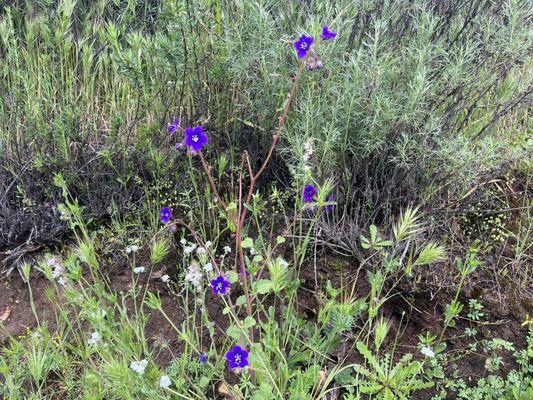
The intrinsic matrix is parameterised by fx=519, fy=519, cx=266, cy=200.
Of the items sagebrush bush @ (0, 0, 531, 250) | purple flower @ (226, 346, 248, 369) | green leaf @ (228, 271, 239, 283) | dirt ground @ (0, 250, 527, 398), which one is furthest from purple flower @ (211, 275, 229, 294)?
sagebrush bush @ (0, 0, 531, 250)

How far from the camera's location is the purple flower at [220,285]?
171 cm

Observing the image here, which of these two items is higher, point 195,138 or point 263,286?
point 195,138

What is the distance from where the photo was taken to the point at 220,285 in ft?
5.64

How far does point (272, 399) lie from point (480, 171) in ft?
4.83

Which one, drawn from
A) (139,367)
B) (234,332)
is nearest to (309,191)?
(234,332)

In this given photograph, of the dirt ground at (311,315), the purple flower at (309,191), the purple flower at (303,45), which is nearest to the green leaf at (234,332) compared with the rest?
the dirt ground at (311,315)

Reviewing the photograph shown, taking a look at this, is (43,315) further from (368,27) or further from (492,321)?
(368,27)

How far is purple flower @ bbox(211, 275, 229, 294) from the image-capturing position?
5.59 feet

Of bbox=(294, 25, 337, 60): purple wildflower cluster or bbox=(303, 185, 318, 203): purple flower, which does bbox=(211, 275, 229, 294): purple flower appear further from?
bbox=(294, 25, 337, 60): purple wildflower cluster

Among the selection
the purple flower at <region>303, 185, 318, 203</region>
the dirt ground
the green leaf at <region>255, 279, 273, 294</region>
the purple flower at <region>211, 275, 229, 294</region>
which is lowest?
the dirt ground

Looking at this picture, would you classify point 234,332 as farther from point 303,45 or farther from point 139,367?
point 303,45

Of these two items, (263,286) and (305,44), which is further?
(305,44)

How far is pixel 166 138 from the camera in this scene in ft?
9.06

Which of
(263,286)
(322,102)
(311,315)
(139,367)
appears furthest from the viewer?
(322,102)
